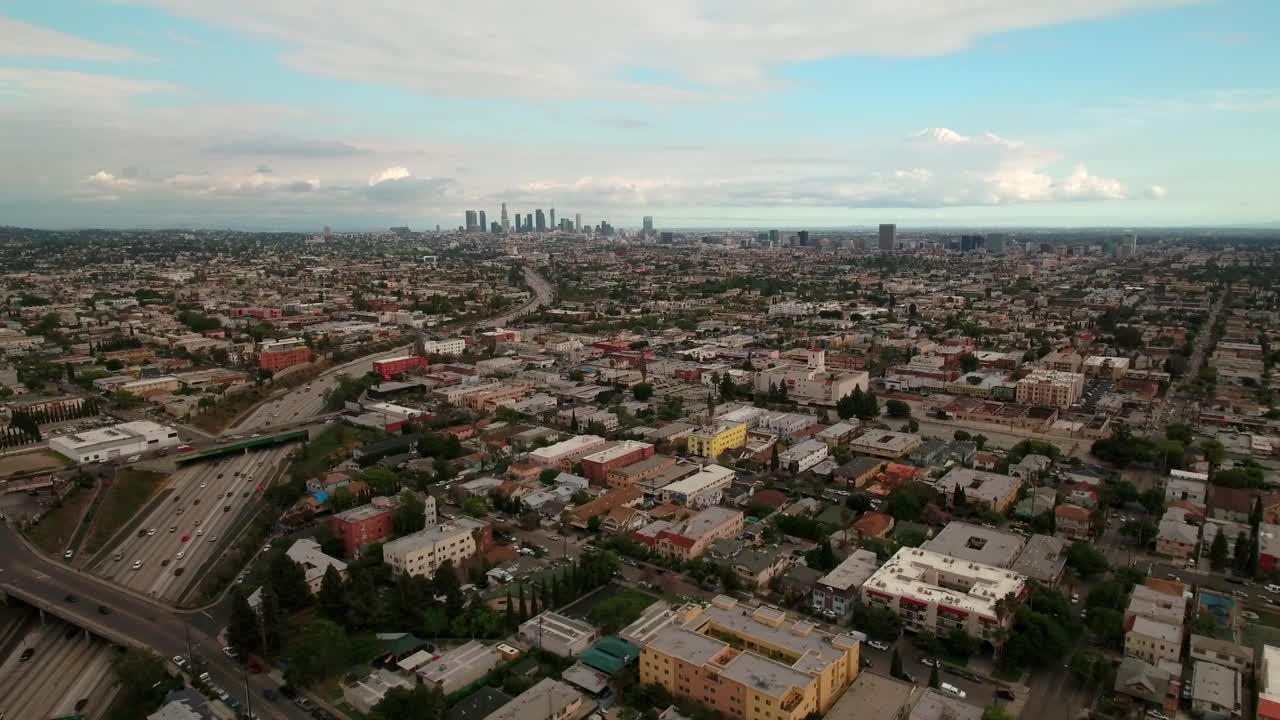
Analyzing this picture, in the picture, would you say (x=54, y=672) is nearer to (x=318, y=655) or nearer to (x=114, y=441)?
(x=318, y=655)

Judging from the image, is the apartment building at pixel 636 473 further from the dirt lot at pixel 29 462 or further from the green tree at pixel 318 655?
the dirt lot at pixel 29 462

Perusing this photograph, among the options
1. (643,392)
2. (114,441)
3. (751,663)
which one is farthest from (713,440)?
(114,441)

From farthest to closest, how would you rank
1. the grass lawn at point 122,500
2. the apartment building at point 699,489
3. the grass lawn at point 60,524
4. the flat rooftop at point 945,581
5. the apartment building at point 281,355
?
1. the apartment building at point 281,355
2. the apartment building at point 699,489
3. the grass lawn at point 122,500
4. the grass lawn at point 60,524
5. the flat rooftop at point 945,581

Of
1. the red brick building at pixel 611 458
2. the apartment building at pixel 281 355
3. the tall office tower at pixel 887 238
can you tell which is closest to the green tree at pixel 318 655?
the red brick building at pixel 611 458

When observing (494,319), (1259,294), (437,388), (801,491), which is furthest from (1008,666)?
(1259,294)

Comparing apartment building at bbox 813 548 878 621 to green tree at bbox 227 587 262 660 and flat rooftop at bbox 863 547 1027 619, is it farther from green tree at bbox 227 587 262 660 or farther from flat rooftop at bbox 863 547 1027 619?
green tree at bbox 227 587 262 660

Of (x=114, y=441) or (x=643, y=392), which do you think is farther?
(x=643, y=392)

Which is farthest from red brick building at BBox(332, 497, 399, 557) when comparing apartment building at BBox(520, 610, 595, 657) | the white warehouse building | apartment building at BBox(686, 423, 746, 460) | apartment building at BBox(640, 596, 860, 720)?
the white warehouse building
